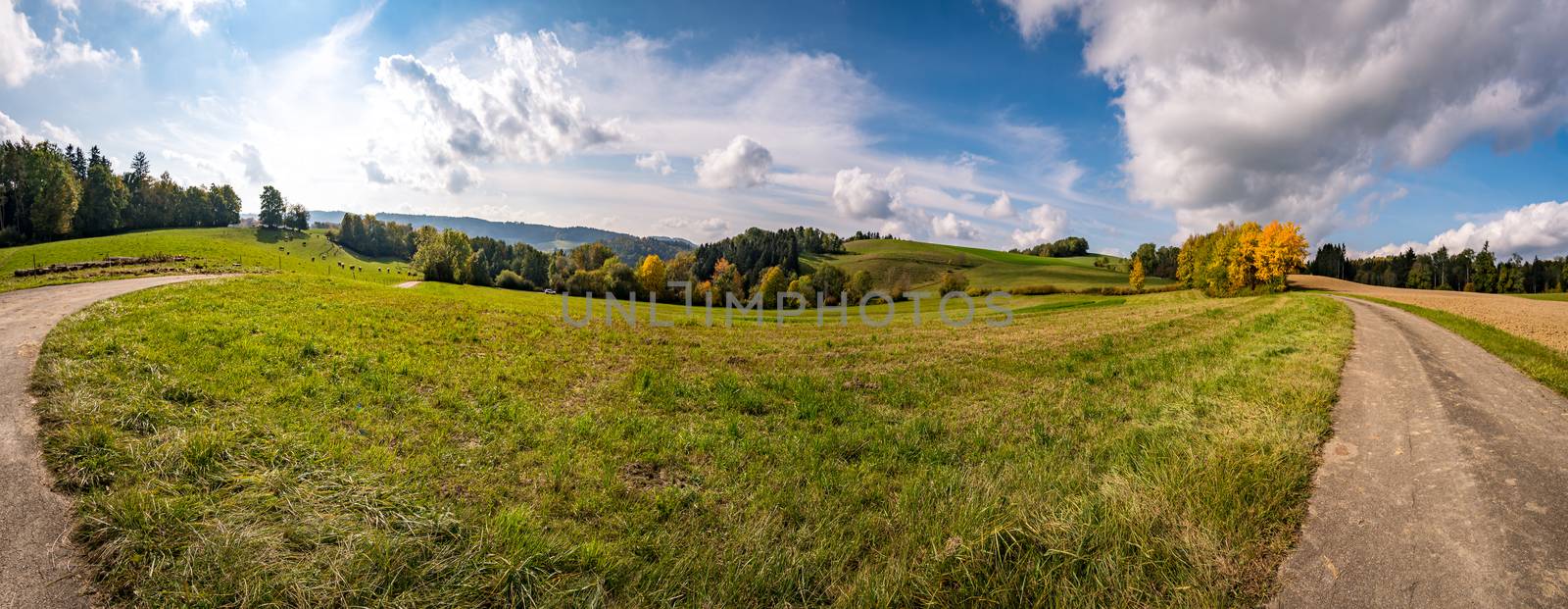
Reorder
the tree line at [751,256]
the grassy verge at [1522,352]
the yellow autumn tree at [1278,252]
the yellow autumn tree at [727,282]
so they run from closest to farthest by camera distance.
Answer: the grassy verge at [1522,352]
the yellow autumn tree at [1278,252]
the yellow autumn tree at [727,282]
the tree line at [751,256]

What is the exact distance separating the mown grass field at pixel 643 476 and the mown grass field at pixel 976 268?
83.0 metres

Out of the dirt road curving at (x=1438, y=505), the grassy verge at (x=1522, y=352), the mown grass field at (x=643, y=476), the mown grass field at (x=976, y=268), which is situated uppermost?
the mown grass field at (x=976, y=268)

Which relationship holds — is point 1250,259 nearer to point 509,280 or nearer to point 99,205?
point 509,280

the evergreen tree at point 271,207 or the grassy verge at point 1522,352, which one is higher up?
the evergreen tree at point 271,207

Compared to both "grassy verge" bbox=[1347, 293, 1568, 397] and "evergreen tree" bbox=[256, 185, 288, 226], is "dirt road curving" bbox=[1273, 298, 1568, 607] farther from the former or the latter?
"evergreen tree" bbox=[256, 185, 288, 226]

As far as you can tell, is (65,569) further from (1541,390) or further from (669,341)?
(1541,390)

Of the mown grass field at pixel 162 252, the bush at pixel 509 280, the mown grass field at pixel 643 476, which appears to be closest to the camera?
the mown grass field at pixel 643 476

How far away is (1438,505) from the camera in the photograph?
16.6 feet

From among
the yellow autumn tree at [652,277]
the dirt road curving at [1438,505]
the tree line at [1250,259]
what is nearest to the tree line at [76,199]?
the yellow autumn tree at [652,277]

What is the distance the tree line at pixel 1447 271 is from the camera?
9938 centimetres

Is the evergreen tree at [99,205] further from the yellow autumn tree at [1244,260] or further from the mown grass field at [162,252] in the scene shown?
the yellow autumn tree at [1244,260]

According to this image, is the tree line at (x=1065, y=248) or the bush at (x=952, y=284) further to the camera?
the tree line at (x=1065, y=248)

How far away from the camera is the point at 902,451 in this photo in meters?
7.97

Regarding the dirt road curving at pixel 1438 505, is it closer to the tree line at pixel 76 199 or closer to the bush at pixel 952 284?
the bush at pixel 952 284
